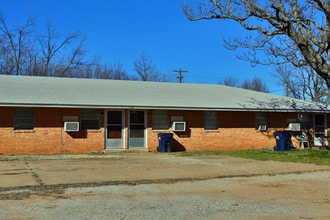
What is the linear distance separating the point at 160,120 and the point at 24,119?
6.91 metres

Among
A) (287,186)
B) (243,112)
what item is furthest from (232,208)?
(243,112)

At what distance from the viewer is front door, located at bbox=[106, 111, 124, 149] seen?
70.7 feet

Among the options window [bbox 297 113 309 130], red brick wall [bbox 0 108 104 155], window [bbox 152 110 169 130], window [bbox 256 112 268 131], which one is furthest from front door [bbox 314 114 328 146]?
red brick wall [bbox 0 108 104 155]

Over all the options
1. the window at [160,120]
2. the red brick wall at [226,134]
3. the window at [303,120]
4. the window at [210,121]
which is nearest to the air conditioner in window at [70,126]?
the red brick wall at [226,134]

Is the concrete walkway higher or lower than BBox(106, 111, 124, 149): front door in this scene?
lower

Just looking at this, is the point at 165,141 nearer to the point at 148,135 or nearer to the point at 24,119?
the point at 148,135

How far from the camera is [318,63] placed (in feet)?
59.3

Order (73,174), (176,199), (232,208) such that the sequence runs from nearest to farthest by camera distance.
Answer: (232,208)
(176,199)
(73,174)

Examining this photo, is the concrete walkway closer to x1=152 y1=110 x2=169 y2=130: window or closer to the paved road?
the paved road

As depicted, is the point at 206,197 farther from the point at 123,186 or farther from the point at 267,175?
the point at 267,175

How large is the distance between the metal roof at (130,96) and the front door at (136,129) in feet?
2.51

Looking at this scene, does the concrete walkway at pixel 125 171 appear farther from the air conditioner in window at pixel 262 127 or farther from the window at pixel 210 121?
the air conditioner in window at pixel 262 127

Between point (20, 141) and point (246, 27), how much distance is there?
1188 centimetres

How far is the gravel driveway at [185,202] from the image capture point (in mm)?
7262
